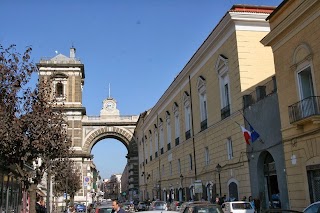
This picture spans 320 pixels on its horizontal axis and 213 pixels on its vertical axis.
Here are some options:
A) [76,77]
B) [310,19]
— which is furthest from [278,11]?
[76,77]

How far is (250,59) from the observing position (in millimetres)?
24188

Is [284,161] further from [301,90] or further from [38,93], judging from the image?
[38,93]

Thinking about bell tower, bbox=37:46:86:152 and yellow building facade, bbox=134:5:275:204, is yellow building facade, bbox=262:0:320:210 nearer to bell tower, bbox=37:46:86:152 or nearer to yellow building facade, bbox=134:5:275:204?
yellow building facade, bbox=134:5:275:204

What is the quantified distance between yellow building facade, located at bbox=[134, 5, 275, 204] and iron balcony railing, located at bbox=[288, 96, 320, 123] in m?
6.35

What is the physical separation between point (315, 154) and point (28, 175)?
12.1 metres

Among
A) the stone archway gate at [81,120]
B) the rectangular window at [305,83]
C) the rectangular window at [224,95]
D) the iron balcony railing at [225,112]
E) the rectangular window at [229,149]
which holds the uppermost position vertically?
the stone archway gate at [81,120]

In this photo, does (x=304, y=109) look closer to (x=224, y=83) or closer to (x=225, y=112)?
(x=225, y=112)

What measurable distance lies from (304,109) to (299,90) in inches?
42.5

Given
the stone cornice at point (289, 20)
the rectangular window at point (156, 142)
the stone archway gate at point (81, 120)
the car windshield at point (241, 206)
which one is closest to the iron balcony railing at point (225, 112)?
the stone cornice at point (289, 20)

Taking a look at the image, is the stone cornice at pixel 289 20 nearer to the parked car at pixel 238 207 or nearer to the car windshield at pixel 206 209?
the parked car at pixel 238 207

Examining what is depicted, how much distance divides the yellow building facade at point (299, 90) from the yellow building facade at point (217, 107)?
5.01 meters

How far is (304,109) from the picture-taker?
54.3 ft

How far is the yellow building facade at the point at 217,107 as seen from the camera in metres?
24.2

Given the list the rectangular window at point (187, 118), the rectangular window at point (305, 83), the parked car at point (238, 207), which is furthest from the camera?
the rectangular window at point (187, 118)
